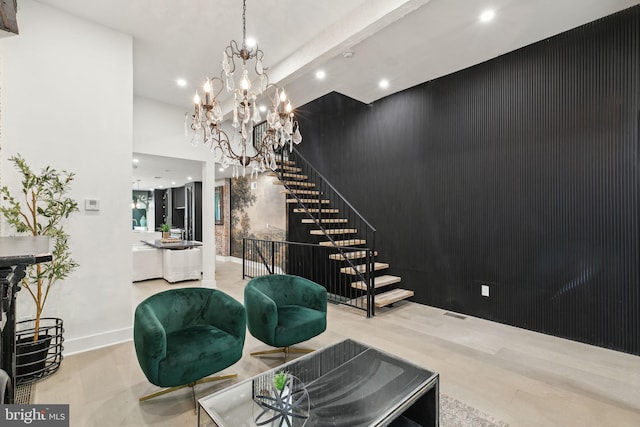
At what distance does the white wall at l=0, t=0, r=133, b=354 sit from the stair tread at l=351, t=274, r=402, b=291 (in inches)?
118

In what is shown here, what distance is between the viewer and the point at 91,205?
316cm

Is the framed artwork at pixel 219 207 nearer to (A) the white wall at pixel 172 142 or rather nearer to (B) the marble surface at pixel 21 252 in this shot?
(A) the white wall at pixel 172 142

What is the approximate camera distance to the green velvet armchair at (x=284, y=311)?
264 cm

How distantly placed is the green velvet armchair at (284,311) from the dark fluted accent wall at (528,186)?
2.38m

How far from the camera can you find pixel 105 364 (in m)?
2.85

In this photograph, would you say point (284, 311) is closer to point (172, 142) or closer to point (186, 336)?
point (186, 336)

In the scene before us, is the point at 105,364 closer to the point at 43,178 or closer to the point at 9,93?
the point at 43,178

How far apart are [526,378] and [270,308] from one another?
7.76 feet

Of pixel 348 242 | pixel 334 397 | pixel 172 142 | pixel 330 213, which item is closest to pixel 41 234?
pixel 172 142

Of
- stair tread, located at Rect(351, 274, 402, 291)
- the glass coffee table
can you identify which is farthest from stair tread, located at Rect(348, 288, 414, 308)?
the glass coffee table

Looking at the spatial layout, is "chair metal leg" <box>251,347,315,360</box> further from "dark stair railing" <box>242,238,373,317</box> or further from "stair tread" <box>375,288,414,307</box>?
"dark stair railing" <box>242,238,373,317</box>

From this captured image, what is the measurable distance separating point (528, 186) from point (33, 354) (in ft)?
18.0

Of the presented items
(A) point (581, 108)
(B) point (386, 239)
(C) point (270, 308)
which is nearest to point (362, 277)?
(B) point (386, 239)

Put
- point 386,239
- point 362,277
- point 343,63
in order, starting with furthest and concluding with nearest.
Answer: point 386,239 → point 362,277 → point 343,63
